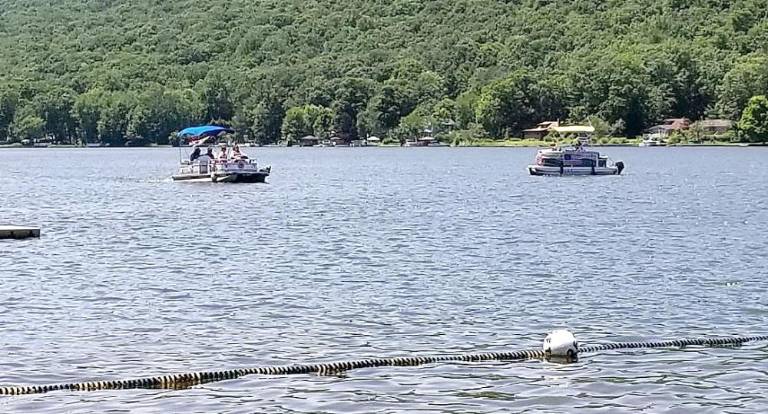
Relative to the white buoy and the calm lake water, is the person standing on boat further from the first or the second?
the white buoy

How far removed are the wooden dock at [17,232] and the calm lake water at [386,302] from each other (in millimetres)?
613

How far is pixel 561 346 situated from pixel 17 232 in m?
26.6

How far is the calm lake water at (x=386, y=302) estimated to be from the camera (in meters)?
19.8

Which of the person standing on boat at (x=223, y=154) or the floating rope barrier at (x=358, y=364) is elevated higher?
the person standing on boat at (x=223, y=154)

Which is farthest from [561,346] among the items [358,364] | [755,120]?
[755,120]

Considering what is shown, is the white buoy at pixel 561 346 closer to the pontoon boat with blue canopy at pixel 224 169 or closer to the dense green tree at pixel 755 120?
the pontoon boat with blue canopy at pixel 224 169

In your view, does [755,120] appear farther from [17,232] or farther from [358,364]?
[358,364]

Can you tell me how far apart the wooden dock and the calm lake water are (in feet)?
2.01

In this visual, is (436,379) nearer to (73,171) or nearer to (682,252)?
(682,252)

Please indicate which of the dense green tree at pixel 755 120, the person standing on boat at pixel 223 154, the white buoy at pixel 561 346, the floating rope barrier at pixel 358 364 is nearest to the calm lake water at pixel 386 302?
the floating rope barrier at pixel 358 364

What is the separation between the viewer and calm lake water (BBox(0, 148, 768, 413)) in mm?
19781

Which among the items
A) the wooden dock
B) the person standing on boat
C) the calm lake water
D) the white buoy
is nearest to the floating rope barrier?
the white buoy

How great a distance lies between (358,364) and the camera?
69.7ft

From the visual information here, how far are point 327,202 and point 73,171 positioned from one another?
60.1 metres
